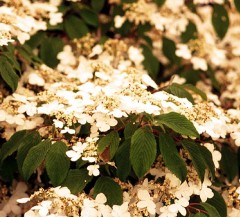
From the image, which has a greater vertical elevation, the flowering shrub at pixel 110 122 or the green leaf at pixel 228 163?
the flowering shrub at pixel 110 122

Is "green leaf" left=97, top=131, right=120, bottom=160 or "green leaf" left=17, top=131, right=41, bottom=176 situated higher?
"green leaf" left=97, top=131, right=120, bottom=160

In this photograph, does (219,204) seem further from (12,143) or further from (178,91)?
(12,143)

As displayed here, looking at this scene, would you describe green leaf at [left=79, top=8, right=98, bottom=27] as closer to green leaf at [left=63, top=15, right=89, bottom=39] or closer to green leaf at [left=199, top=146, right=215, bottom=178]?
green leaf at [left=63, top=15, right=89, bottom=39]

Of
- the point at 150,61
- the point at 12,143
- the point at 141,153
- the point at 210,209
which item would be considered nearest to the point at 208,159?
the point at 210,209

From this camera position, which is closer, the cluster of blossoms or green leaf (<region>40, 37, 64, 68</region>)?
the cluster of blossoms

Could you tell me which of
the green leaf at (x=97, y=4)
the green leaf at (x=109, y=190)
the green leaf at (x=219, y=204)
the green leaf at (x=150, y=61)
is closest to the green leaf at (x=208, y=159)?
the green leaf at (x=219, y=204)

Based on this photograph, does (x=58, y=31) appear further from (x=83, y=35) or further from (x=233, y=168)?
(x=233, y=168)

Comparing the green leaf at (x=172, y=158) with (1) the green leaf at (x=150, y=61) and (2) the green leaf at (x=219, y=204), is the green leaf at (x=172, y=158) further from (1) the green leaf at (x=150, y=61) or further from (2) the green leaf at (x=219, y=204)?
(1) the green leaf at (x=150, y=61)

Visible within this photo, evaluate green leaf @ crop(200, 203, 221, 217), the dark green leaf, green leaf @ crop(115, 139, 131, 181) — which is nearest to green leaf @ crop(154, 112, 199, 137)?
green leaf @ crop(115, 139, 131, 181)
